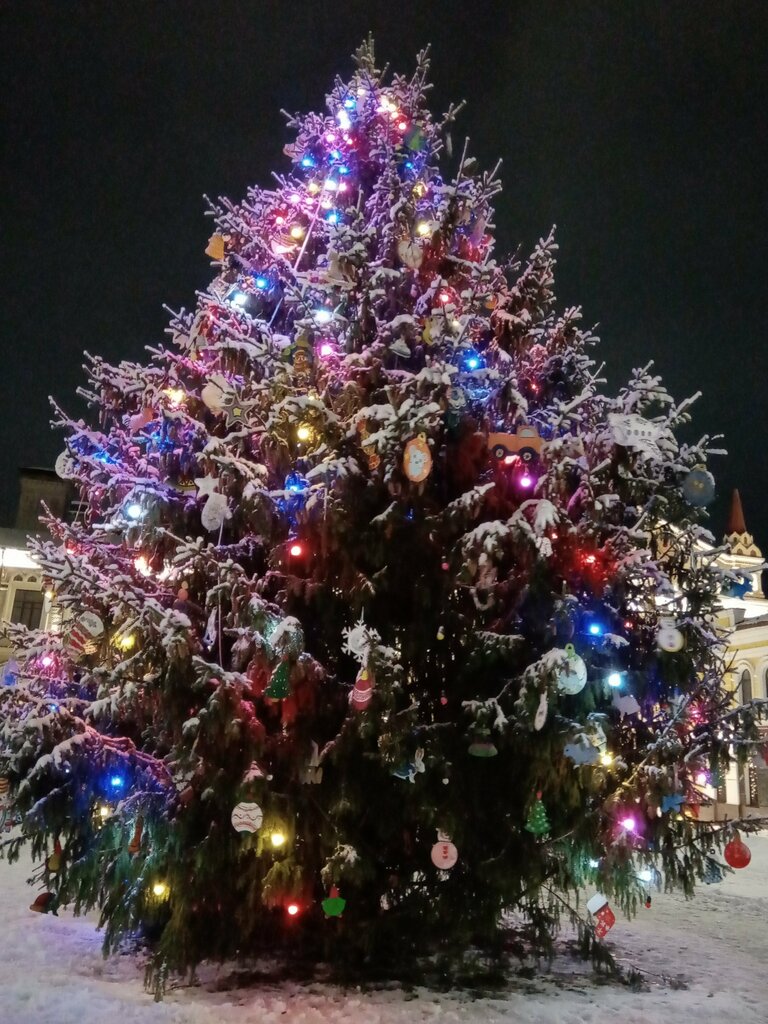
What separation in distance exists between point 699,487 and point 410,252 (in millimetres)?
3383

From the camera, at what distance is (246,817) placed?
218 inches

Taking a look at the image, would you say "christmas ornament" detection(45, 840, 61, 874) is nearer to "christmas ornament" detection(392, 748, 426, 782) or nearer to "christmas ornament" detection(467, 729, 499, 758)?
"christmas ornament" detection(392, 748, 426, 782)

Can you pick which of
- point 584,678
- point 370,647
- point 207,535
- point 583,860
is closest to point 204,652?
point 207,535

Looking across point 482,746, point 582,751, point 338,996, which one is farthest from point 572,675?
point 338,996

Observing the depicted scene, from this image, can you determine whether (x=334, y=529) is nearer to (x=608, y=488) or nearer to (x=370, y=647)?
(x=370, y=647)

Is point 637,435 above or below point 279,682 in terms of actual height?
above

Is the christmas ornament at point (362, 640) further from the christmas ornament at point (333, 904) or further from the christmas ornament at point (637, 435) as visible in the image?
the christmas ornament at point (637, 435)

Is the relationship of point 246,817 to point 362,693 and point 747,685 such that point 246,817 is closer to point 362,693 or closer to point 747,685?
point 362,693

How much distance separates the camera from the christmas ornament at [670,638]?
21.1ft

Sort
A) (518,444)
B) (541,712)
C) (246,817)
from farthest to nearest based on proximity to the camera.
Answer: (518,444)
(541,712)
(246,817)

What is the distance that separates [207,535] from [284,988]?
144 inches

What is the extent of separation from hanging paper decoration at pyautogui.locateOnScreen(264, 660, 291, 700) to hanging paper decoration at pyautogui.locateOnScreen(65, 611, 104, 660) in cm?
160

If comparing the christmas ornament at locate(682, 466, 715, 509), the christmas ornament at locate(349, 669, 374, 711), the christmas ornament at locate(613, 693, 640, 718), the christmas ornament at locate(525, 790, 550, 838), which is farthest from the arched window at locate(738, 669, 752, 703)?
the christmas ornament at locate(349, 669, 374, 711)

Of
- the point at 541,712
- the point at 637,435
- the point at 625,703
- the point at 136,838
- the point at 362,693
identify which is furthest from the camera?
the point at 637,435
